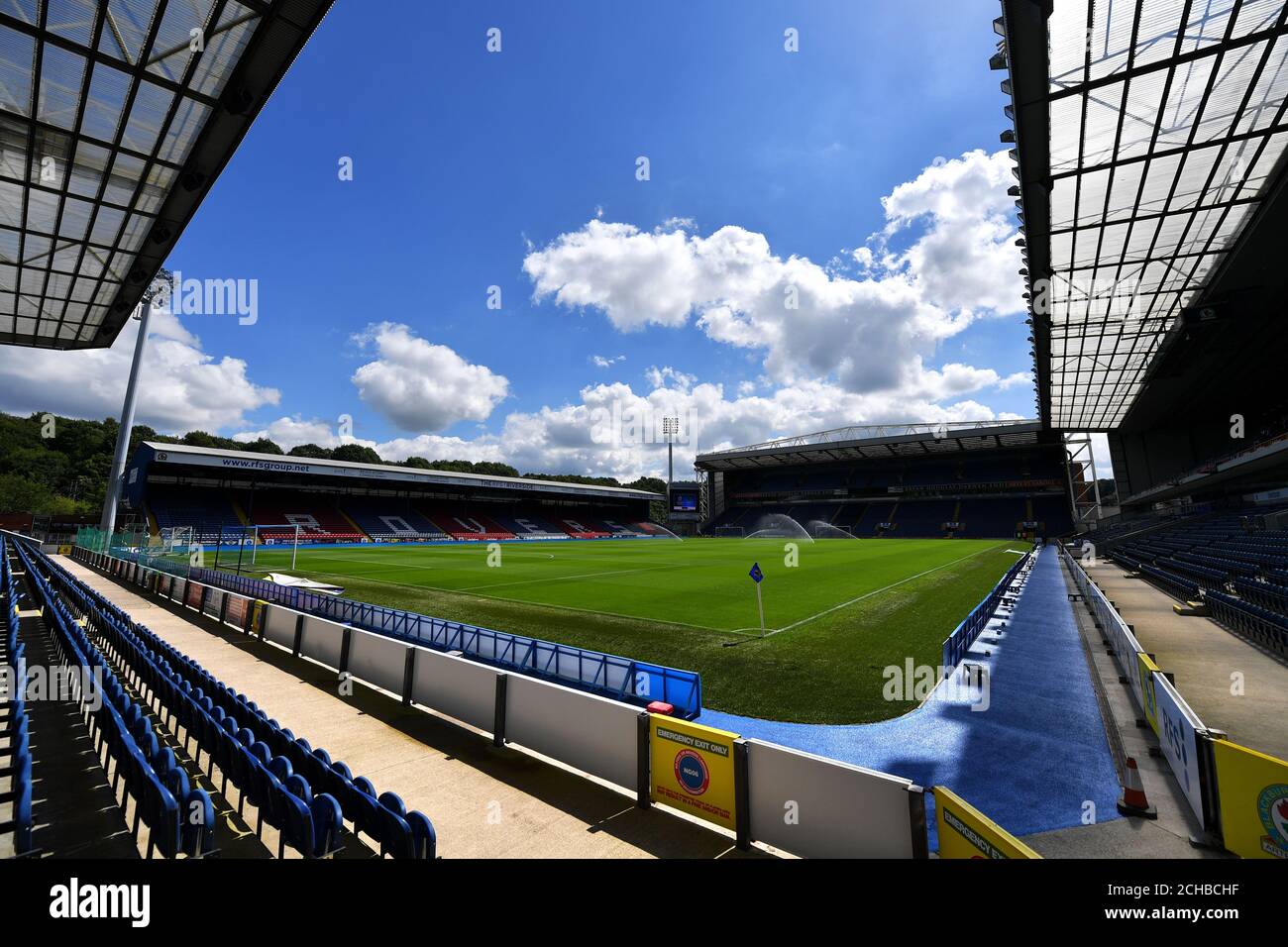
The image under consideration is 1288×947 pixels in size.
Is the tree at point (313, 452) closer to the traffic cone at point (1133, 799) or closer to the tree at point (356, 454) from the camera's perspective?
the tree at point (356, 454)


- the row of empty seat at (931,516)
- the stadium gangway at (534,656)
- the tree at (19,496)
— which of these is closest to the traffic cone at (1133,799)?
the stadium gangway at (534,656)

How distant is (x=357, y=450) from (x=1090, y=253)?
147830mm

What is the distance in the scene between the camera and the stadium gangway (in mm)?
9930

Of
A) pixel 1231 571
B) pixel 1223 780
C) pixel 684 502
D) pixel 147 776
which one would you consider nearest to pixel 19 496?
pixel 684 502

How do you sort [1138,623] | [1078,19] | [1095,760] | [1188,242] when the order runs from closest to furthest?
[1095,760], [1078,19], [1138,623], [1188,242]

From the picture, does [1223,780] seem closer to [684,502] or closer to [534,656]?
[534,656]

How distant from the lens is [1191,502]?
168ft

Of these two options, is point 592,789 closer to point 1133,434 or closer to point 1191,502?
point 1191,502

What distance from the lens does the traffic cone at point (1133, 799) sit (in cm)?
633

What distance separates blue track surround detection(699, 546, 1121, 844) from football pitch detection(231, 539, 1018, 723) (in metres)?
0.68

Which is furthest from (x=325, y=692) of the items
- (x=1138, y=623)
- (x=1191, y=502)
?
(x=1191, y=502)

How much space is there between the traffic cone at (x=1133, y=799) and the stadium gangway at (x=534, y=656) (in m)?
5.60

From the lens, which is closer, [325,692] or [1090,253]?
[325,692]

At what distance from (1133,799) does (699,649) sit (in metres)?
9.18
